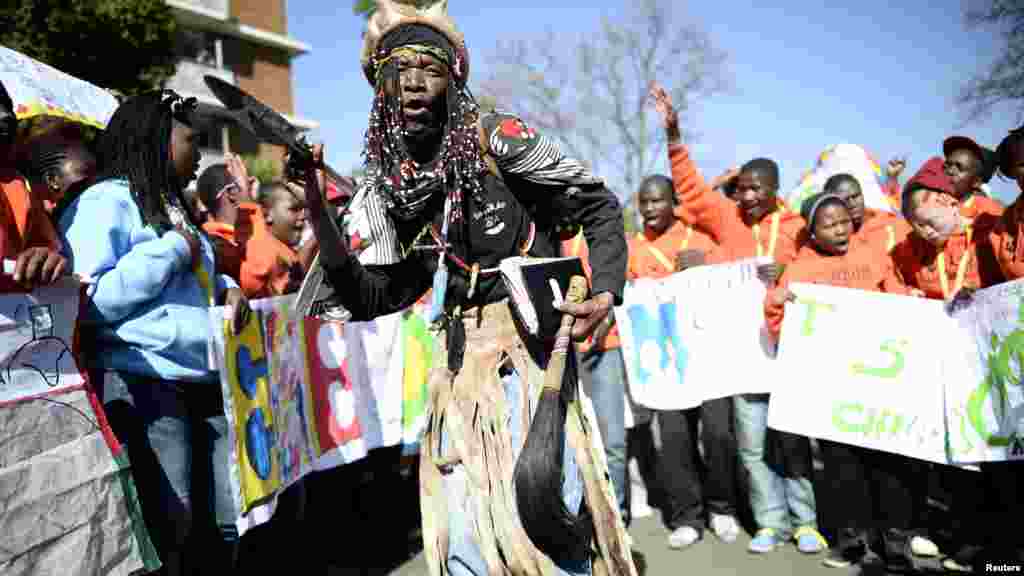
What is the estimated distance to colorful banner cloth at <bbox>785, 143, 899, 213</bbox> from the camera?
23.8 feet

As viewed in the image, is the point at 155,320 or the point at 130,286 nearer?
the point at 130,286

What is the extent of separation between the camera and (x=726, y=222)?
5.62m

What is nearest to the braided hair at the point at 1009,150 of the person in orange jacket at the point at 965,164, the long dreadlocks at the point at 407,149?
the person in orange jacket at the point at 965,164

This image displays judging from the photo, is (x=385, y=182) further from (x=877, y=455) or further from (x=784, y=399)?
(x=877, y=455)

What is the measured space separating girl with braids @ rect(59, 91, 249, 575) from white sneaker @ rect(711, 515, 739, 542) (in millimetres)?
3230

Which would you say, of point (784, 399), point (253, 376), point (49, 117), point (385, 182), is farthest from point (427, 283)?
point (784, 399)

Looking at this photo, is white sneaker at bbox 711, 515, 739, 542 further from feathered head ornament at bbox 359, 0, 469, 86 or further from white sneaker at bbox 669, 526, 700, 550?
feathered head ornament at bbox 359, 0, 469, 86

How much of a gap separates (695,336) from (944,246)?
5.38 feet

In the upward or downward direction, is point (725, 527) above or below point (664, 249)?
below

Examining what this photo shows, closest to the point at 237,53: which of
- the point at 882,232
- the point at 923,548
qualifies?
the point at 882,232

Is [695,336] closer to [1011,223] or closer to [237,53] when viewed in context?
[1011,223]

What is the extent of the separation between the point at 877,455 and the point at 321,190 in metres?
3.79

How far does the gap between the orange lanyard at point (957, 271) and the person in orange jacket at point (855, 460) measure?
324 millimetres

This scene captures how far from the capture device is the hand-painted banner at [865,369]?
4.45m
